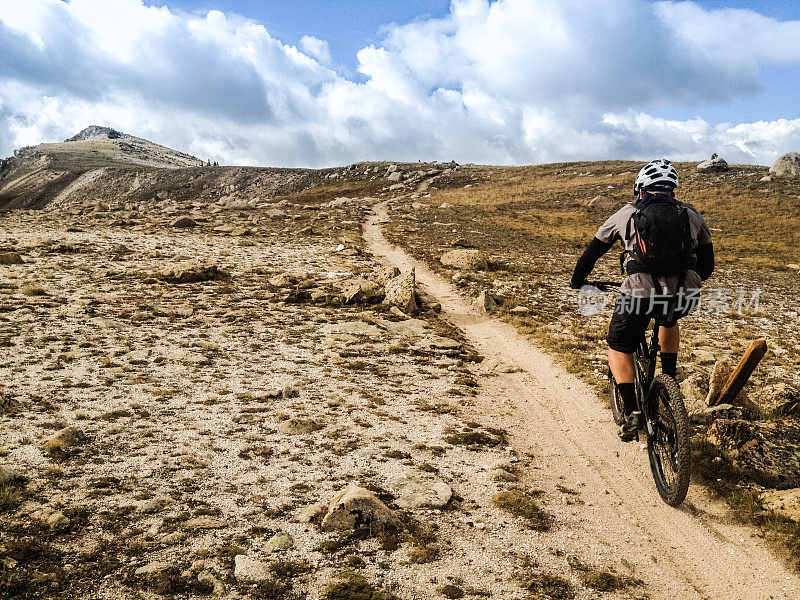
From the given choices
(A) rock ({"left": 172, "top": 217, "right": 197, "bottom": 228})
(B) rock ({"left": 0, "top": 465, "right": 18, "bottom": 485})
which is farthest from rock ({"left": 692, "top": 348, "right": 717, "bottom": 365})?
(A) rock ({"left": 172, "top": 217, "right": 197, "bottom": 228})

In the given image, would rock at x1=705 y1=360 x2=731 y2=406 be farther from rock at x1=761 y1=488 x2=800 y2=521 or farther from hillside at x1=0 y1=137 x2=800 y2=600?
rock at x1=761 y1=488 x2=800 y2=521

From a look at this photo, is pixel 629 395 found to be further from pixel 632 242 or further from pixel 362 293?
pixel 362 293

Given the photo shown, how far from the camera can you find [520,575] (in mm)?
4918

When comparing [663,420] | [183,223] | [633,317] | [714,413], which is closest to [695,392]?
[714,413]

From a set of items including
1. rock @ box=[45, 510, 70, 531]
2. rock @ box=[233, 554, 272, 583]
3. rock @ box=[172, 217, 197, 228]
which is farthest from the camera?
rock @ box=[172, 217, 197, 228]

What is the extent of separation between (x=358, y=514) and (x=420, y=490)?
1.21m

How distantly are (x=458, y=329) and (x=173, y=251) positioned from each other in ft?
60.5

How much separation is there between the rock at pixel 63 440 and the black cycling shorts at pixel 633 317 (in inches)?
322

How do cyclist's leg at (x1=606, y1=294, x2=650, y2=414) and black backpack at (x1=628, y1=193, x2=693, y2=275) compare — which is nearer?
black backpack at (x1=628, y1=193, x2=693, y2=275)

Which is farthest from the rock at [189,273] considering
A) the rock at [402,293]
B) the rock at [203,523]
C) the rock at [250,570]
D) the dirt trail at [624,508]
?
the rock at [250,570]

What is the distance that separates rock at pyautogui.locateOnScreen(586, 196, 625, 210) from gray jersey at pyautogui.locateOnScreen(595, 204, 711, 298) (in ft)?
199

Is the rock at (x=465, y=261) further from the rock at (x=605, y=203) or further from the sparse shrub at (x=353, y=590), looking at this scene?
the rock at (x=605, y=203)

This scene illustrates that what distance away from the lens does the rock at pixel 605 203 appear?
61.2m

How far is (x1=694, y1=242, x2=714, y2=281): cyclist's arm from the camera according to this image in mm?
6215
